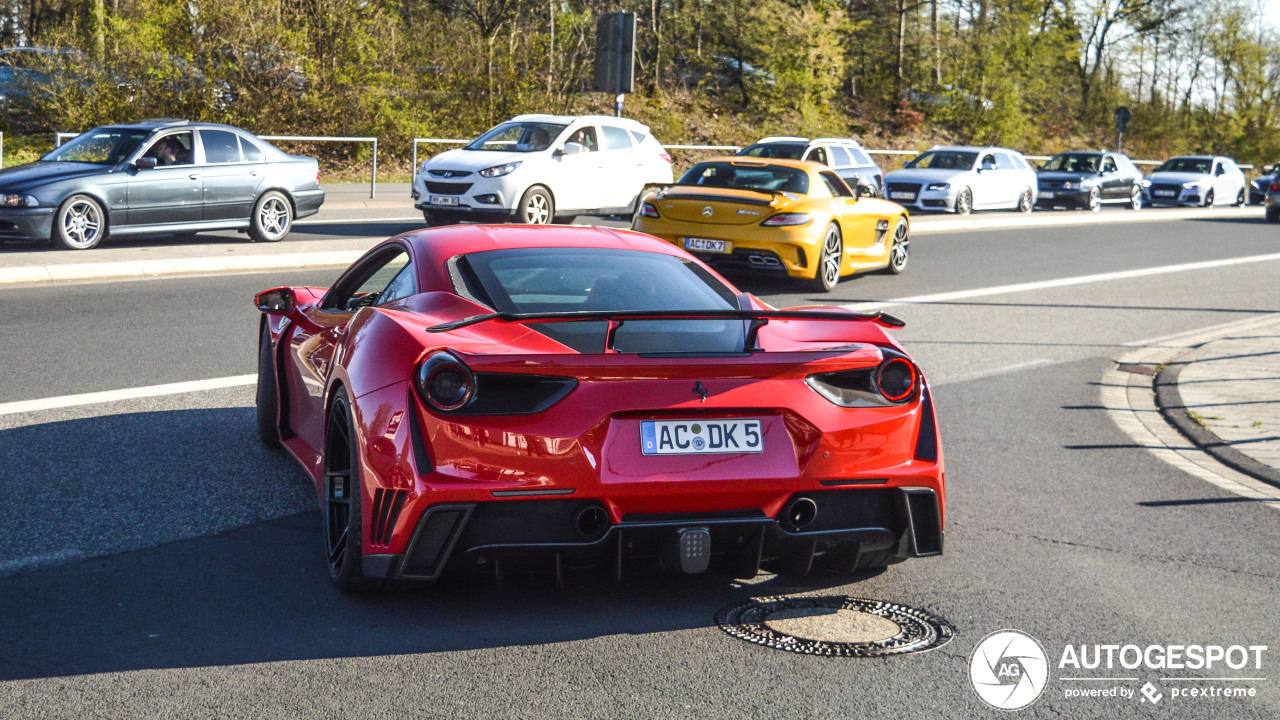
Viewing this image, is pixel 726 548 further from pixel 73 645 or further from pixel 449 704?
pixel 73 645

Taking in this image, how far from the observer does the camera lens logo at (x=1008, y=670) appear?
380 centimetres

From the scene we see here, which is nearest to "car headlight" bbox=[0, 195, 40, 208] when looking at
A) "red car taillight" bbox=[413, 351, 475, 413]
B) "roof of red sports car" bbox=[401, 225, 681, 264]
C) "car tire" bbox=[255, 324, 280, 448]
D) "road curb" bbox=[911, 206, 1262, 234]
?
"car tire" bbox=[255, 324, 280, 448]

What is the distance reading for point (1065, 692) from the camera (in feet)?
12.7

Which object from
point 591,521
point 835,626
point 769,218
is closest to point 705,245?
point 769,218

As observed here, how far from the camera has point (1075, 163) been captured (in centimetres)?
3694

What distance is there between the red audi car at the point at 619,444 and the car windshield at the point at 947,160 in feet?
86.9

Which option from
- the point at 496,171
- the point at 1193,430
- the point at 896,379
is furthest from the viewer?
the point at 496,171

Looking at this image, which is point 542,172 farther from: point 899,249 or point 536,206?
point 899,249

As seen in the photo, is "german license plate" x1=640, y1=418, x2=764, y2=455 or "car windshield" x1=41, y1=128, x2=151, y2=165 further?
"car windshield" x1=41, y1=128, x2=151, y2=165

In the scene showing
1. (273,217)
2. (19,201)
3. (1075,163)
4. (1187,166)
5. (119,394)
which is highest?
(1187,166)

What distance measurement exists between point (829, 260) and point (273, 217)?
7.45 metres

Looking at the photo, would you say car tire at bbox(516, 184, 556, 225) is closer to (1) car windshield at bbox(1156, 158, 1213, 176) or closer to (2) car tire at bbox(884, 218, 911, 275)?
(2) car tire at bbox(884, 218, 911, 275)

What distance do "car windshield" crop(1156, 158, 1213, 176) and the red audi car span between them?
134 ft

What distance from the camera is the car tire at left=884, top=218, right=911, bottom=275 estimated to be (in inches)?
654
